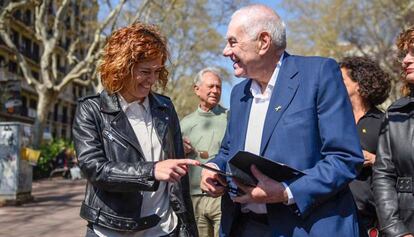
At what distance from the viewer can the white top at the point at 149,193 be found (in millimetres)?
2634

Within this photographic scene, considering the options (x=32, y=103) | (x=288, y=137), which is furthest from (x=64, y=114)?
(x=288, y=137)

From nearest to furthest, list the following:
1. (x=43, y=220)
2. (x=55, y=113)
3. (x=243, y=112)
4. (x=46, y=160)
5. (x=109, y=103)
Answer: (x=243, y=112)
(x=109, y=103)
(x=43, y=220)
(x=46, y=160)
(x=55, y=113)

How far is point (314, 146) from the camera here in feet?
7.45

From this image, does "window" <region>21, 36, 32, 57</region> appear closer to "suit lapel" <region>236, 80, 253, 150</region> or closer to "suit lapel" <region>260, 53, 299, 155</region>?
"suit lapel" <region>236, 80, 253, 150</region>

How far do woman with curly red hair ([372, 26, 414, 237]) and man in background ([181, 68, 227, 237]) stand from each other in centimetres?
190

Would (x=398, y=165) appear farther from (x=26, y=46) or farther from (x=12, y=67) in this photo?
(x=26, y=46)

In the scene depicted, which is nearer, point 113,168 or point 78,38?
Answer: point 113,168

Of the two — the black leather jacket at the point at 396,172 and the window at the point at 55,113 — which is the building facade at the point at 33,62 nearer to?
the window at the point at 55,113

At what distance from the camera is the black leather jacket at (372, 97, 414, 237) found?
8.96 feet

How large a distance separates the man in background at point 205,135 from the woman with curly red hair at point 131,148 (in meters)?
1.67

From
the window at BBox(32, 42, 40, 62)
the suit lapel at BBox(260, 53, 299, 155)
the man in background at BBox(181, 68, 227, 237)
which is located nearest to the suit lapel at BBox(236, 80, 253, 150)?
the suit lapel at BBox(260, 53, 299, 155)

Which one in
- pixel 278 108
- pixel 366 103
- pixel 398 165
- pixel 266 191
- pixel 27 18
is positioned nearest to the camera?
pixel 266 191

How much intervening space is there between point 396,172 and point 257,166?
104 cm

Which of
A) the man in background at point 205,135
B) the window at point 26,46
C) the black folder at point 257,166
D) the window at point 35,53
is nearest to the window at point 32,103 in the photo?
the window at point 35,53
